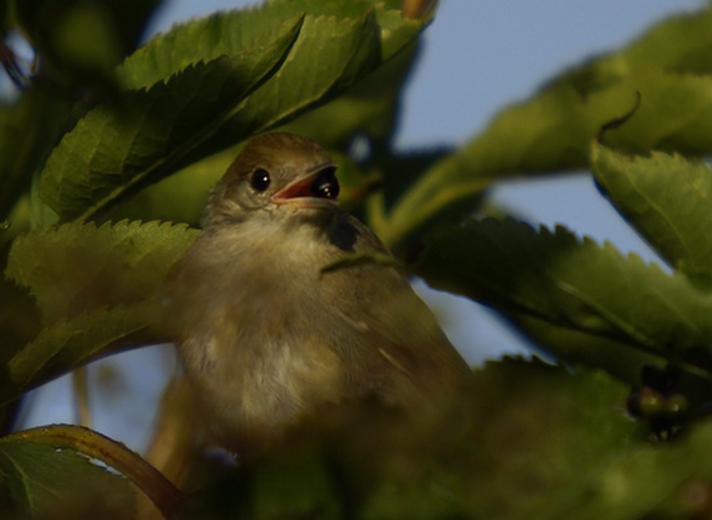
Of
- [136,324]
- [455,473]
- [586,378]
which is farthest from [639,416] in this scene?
[136,324]

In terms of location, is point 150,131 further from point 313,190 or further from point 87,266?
Answer: point 313,190

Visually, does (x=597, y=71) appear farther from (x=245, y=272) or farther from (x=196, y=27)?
(x=196, y=27)

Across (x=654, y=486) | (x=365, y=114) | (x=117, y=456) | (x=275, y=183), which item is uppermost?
(x=275, y=183)

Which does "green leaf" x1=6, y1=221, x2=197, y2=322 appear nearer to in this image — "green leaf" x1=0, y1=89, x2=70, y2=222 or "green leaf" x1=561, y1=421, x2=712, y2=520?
"green leaf" x1=0, y1=89, x2=70, y2=222

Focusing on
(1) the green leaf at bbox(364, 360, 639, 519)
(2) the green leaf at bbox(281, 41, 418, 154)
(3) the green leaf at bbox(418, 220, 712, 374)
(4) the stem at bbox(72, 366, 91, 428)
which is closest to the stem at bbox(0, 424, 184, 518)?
(3) the green leaf at bbox(418, 220, 712, 374)

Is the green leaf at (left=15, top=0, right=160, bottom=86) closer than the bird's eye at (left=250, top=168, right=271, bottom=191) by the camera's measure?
Yes

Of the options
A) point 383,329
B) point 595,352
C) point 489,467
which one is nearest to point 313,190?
point 383,329

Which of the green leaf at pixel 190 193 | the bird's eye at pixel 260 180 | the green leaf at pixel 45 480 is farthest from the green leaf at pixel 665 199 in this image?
the bird's eye at pixel 260 180
